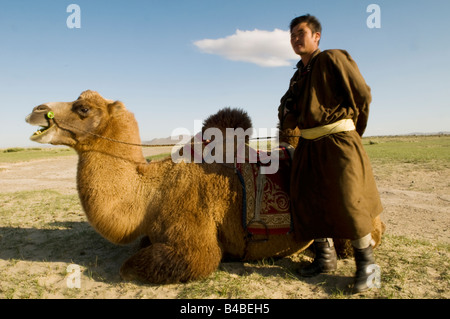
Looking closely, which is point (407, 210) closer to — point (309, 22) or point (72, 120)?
point (309, 22)

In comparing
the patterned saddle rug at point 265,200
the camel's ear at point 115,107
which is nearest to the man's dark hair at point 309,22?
the patterned saddle rug at point 265,200

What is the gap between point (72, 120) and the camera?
402cm

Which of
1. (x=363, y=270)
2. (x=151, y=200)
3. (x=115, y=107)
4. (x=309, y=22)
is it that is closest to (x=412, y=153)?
(x=363, y=270)

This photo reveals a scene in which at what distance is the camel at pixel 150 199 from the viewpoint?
3588mm

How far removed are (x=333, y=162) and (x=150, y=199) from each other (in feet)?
7.36

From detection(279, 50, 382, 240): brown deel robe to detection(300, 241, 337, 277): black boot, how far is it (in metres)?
0.47

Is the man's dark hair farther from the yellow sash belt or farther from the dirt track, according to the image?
the dirt track

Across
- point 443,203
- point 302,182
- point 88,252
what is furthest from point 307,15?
point 443,203

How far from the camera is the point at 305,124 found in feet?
11.6

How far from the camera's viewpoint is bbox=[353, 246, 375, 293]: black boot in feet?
11.2

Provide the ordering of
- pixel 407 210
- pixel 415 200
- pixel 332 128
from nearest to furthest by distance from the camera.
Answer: pixel 332 128
pixel 407 210
pixel 415 200

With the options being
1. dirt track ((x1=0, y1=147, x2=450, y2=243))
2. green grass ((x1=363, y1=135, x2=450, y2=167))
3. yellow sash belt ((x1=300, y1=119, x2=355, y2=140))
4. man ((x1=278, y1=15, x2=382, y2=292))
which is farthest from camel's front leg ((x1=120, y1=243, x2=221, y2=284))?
green grass ((x1=363, y1=135, x2=450, y2=167))
